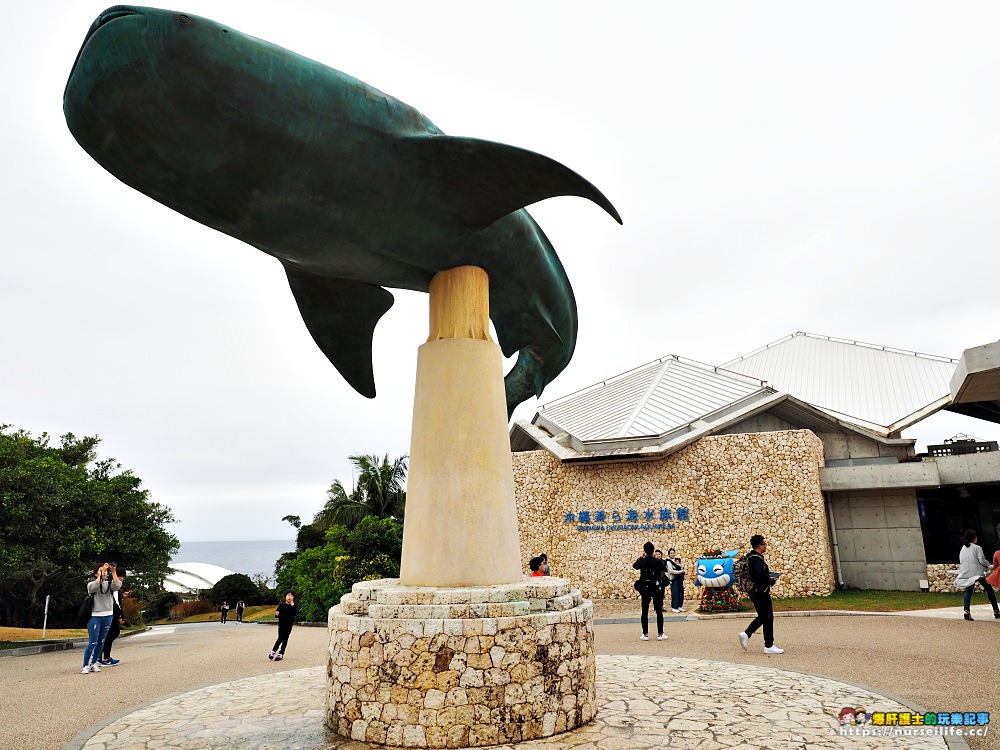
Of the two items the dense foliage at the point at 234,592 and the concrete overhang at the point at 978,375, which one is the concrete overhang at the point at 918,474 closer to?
the concrete overhang at the point at 978,375

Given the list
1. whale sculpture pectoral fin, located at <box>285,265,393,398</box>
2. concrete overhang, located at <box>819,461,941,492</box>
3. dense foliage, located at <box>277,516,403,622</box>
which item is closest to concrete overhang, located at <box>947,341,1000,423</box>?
concrete overhang, located at <box>819,461,941,492</box>

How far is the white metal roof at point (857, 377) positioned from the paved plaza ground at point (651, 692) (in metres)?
11.0

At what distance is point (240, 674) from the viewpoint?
329 inches

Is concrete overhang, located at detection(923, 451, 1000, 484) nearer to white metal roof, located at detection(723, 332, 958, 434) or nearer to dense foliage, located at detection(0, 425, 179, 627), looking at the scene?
white metal roof, located at detection(723, 332, 958, 434)

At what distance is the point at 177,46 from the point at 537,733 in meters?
5.18

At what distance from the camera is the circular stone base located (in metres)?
4.59

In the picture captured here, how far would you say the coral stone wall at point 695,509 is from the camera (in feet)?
54.1

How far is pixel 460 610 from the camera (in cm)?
484

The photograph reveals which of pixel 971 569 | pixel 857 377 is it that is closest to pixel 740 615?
pixel 971 569

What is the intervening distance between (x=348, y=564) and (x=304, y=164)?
15.2 m

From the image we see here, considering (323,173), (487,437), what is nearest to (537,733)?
(487,437)

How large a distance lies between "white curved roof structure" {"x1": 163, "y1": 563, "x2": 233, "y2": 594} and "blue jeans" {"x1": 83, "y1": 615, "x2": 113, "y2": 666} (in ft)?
109

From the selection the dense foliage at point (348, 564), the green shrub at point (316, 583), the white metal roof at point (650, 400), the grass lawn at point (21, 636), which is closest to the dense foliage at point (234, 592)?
the green shrub at point (316, 583)

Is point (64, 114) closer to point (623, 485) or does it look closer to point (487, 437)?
point (487, 437)
